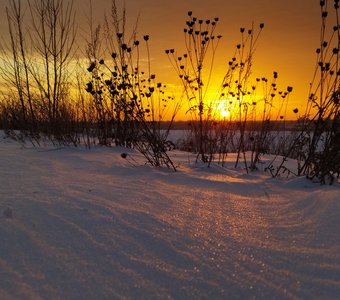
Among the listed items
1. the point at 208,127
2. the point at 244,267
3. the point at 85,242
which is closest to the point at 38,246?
the point at 85,242

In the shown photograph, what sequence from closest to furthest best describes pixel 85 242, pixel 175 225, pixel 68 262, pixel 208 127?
pixel 68 262 → pixel 85 242 → pixel 175 225 → pixel 208 127

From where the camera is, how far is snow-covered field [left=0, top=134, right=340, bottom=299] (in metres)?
0.84

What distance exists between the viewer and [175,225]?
1294 millimetres

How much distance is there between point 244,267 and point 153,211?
1.87 feet

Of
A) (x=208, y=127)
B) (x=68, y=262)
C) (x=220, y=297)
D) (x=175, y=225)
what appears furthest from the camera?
(x=208, y=127)

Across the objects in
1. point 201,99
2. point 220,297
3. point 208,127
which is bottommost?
point 220,297

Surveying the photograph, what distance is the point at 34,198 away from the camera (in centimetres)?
149

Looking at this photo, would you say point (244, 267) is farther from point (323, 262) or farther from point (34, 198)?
point (34, 198)

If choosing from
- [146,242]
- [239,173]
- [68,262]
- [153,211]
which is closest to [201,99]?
[239,173]

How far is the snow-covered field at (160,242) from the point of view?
84 cm

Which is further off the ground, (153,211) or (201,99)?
(201,99)

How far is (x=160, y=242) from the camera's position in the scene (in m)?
1.12

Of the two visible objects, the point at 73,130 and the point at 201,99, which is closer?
the point at 201,99

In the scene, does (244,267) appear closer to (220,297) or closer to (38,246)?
(220,297)
